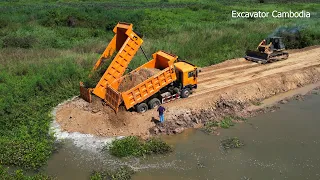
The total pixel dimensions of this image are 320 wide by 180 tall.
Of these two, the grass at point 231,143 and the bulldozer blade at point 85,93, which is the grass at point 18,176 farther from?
the grass at point 231,143

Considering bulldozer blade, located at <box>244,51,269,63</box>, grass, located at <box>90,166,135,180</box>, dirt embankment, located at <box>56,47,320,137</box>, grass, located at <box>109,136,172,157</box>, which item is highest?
bulldozer blade, located at <box>244,51,269,63</box>

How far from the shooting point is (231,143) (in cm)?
1471

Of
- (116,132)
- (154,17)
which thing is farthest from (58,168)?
(154,17)

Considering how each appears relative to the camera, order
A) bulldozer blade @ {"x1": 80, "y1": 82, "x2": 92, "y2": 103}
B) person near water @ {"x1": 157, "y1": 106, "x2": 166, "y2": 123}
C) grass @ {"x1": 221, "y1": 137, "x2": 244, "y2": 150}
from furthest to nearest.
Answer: bulldozer blade @ {"x1": 80, "y1": 82, "x2": 92, "y2": 103} < person near water @ {"x1": 157, "y1": 106, "x2": 166, "y2": 123} < grass @ {"x1": 221, "y1": 137, "x2": 244, "y2": 150}

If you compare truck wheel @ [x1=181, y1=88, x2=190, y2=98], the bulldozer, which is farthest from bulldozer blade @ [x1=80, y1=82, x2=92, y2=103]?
the bulldozer

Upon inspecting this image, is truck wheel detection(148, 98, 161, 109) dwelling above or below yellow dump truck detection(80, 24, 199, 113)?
below

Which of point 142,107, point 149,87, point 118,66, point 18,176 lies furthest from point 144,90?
point 18,176

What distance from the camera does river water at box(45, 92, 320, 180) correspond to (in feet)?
41.6

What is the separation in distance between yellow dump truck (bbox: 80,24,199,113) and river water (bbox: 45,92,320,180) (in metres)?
2.62

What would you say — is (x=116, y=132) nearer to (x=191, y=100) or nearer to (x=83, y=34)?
(x=191, y=100)

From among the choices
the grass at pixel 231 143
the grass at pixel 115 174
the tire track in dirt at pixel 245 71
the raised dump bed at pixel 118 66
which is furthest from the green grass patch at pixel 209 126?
the raised dump bed at pixel 118 66

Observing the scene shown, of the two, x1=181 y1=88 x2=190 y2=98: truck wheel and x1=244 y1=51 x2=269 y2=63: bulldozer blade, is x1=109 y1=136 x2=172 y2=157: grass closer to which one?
x1=181 y1=88 x2=190 y2=98: truck wheel

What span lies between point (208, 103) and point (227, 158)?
187 inches

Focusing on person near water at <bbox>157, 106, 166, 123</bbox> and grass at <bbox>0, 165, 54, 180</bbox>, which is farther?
person near water at <bbox>157, 106, 166, 123</bbox>
